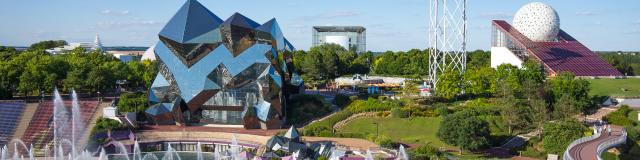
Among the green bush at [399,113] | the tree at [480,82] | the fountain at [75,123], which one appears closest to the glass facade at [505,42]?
the tree at [480,82]

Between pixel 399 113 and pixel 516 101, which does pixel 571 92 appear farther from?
pixel 399 113

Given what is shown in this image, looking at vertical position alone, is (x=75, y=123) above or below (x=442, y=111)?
below

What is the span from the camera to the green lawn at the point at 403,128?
41719mm

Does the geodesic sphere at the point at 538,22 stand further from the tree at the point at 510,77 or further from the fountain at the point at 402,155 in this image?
the fountain at the point at 402,155

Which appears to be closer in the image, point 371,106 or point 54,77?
point 371,106

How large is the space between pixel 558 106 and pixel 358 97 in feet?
59.2

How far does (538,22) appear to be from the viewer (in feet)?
241

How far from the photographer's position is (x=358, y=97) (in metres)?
55.4

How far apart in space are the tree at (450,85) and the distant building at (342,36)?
82.4 metres

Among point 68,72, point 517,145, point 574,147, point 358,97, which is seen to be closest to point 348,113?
point 358,97

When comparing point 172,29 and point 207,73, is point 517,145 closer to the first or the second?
point 207,73

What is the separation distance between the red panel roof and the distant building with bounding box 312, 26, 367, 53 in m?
60.2

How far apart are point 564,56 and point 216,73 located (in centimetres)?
4425

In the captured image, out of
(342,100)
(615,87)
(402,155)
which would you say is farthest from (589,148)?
(615,87)
